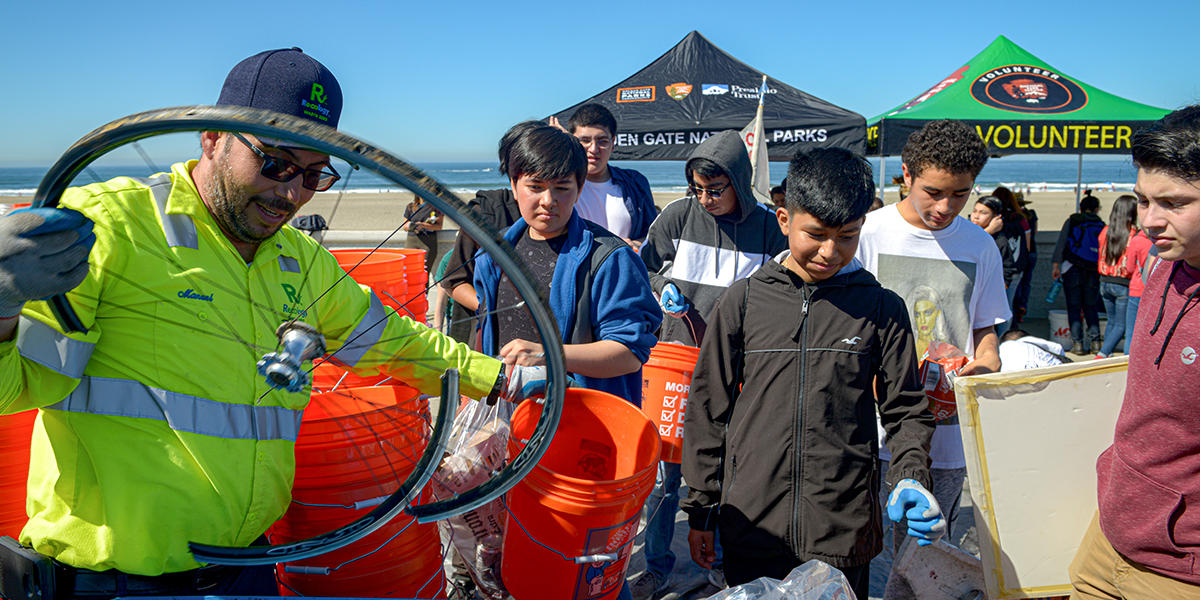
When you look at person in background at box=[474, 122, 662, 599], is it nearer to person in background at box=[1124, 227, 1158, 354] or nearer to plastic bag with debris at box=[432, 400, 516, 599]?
plastic bag with debris at box=[432, 400, 516, 599]

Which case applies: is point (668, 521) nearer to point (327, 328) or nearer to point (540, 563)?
point (540, 563)

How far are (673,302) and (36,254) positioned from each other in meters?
2.99

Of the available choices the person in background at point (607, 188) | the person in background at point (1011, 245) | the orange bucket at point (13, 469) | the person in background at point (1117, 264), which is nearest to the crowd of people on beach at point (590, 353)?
the orange bucket at point (13, 469)

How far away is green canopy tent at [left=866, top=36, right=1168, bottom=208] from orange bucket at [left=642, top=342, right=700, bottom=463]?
225 inches

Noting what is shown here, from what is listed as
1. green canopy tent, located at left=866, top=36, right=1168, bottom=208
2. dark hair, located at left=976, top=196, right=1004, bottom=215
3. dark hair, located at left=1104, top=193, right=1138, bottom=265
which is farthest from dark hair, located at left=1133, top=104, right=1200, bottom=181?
dark hair, located at left=1104, top=193, right=1138, bottom=265

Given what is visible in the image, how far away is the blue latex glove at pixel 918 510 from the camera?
2029mm

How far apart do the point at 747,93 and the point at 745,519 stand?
26.0 ft

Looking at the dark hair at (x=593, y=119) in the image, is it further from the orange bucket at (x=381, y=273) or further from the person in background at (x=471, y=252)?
the orange bucket at (x=381, y=273)

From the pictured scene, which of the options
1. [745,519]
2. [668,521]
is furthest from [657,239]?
[745,519]

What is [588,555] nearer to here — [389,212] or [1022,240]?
[1022,240]

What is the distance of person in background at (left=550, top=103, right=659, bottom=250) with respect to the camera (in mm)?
4617

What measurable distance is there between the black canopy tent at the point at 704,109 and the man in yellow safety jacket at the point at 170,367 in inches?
292

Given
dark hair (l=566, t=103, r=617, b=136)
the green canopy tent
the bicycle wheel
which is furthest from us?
the green canopy tent

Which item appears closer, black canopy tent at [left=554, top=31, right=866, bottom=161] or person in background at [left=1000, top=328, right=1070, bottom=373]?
person in background at [left=1000, top=328, right=1070, bottom=373]
